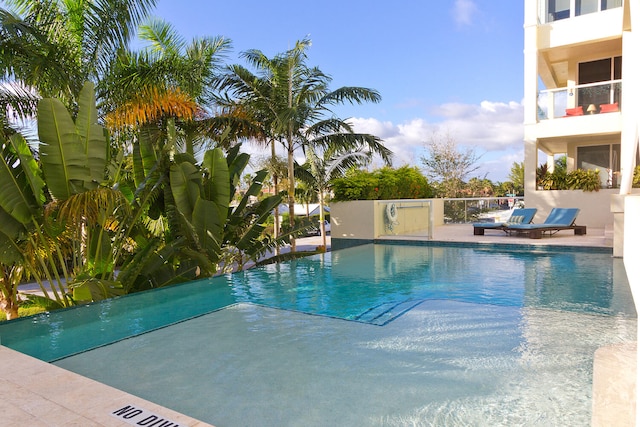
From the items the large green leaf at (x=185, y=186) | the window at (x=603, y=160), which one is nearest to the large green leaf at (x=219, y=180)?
the large green leaf at (x=185, y=186)

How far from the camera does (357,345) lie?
17.0 ft

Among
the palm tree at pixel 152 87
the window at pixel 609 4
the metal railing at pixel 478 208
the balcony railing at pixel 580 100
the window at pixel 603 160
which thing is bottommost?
the metal railing at pixel 478 208

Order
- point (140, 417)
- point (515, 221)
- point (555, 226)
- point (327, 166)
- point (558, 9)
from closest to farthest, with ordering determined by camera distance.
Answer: point (140, 417) < point (555, 226) < point (515, 221) < point (558, 9) < point (327, 166)

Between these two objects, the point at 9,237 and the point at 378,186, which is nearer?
the point at 9,237

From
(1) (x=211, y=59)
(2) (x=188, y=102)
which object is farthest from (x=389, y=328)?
(1) (x=211, y=59)

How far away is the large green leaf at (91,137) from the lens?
6598 millimetres

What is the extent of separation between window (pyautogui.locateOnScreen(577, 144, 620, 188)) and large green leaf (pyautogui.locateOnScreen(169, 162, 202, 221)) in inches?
629

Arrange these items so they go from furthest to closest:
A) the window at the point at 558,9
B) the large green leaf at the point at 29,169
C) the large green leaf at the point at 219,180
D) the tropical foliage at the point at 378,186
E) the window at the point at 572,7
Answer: the window at the point at 558,9, the window at the point at 572,7, the tropical foliage at the point at 378,186, the large green leaf at the point at 219,180, the large green leaf at the point at 29,169

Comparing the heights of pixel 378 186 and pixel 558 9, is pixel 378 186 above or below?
below

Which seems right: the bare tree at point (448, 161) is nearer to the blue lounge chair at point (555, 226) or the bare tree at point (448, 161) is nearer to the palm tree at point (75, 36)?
the blue lounge chair at point (555, 226)

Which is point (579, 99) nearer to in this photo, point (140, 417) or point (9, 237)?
point (9, 237)

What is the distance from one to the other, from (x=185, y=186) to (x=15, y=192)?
2707 mm

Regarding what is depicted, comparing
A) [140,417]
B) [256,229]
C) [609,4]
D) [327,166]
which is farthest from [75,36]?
[609,4]

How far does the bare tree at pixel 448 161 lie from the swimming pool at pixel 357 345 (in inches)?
1277
